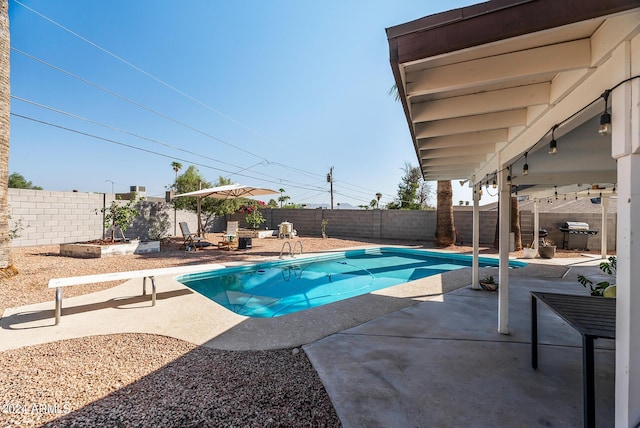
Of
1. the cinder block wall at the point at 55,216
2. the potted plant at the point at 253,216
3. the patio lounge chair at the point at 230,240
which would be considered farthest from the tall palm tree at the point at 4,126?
the potted plant at the point at 253,216

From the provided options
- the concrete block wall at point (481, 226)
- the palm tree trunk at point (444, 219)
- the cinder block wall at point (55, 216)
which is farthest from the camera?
the concrete block wall at point (481, 226)

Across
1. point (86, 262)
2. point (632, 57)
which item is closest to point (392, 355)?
point (632, 57)

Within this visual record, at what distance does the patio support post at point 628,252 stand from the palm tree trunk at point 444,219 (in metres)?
11.1

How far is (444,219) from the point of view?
11961 millimetres

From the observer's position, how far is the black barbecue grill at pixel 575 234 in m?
11.1

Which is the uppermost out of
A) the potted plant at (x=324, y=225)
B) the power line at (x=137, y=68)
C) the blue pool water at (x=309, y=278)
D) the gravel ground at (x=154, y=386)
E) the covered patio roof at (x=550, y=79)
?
the power line at (x=137, y=68)

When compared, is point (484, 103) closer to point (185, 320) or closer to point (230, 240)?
point (185, 320)

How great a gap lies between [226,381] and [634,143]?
2940mm

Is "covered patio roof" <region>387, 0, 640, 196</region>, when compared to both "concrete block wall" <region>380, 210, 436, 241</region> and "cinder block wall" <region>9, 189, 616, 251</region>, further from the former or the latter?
"concrete block wall" <region>380, 210, 436, 241</region>

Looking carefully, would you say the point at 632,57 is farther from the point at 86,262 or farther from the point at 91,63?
the point at 91,63

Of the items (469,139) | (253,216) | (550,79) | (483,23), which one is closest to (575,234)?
(469,139)

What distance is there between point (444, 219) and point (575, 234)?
483cm

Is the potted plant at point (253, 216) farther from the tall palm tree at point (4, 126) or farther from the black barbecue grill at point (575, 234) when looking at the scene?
the black barbecue grill at point (575, 234)

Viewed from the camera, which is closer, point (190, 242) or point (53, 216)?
point (53, 216)
